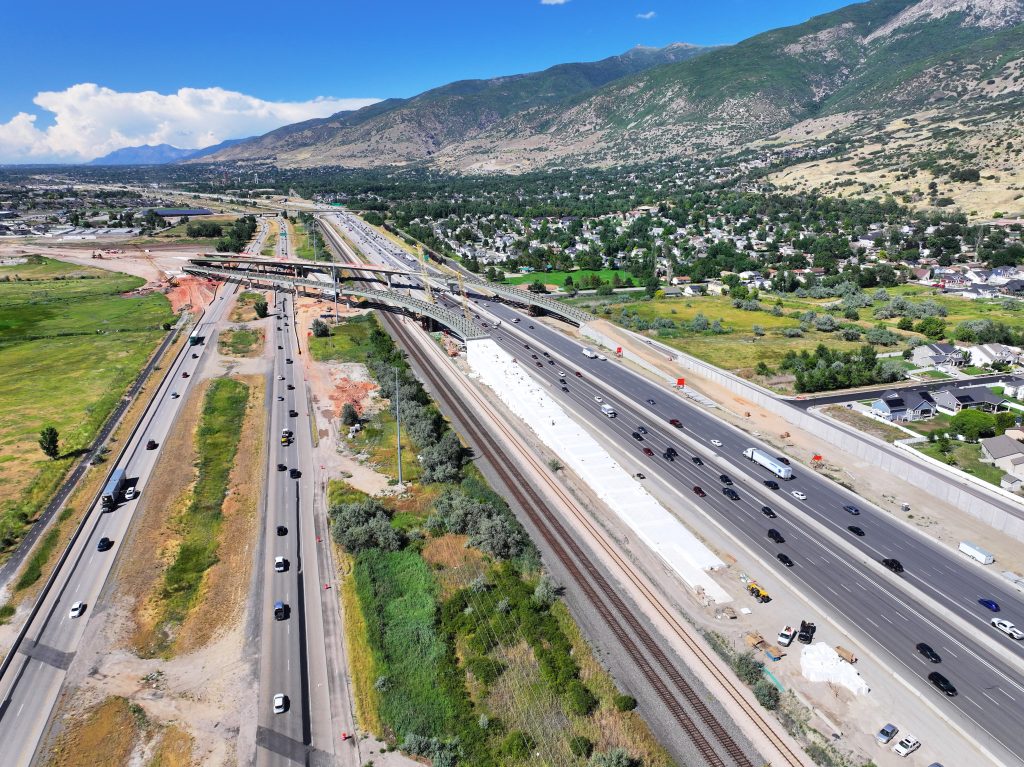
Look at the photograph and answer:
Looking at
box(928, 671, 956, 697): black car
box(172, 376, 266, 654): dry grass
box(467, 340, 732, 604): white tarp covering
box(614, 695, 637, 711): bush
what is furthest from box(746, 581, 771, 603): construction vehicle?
box(172, 376, 266, 654): dry grass

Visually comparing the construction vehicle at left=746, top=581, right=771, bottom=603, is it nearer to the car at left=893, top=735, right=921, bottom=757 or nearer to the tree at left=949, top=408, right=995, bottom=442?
the car at left=893, top=735, right=921, bottom=757

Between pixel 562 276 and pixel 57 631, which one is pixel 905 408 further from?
pixel 562 276

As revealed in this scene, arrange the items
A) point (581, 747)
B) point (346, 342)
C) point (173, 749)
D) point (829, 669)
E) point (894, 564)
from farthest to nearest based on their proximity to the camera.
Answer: point (346, 342) < point (894, 564) < point (829, 669) < point (173, 749) < point (581, 747)

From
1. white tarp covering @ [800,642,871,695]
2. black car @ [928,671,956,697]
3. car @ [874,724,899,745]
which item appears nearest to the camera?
car @ [874,724,899,745]

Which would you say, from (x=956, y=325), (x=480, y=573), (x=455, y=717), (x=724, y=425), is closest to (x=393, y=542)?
(x=480, y=573)

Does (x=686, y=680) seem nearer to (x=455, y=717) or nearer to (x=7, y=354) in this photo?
(x=455, y=717)

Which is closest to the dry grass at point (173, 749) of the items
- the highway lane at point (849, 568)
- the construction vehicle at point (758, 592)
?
the construction vehicle at point (758, 592)

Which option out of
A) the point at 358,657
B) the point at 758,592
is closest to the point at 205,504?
the point at 358,657
